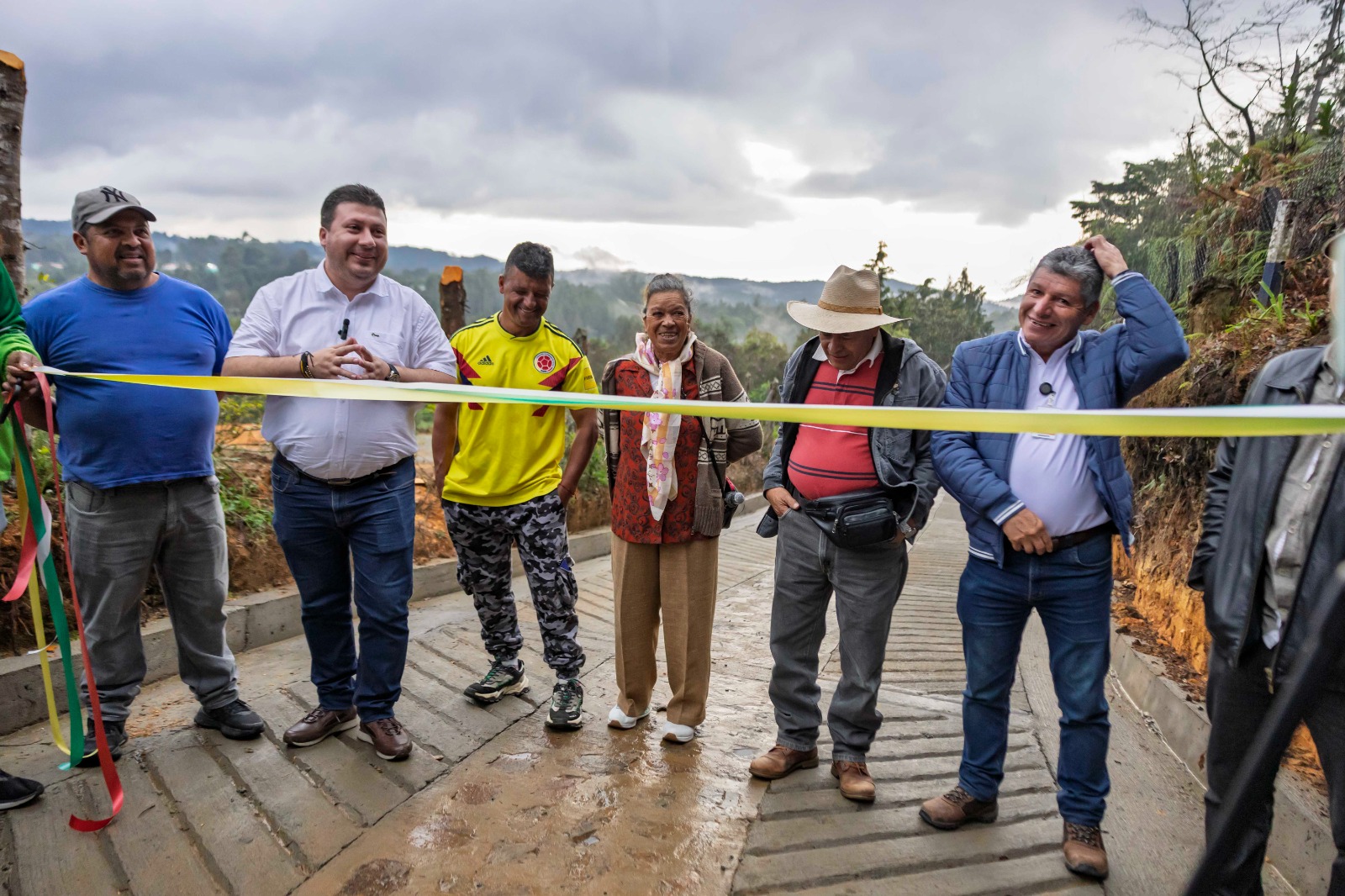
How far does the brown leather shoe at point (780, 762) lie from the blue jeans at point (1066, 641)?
784 mm

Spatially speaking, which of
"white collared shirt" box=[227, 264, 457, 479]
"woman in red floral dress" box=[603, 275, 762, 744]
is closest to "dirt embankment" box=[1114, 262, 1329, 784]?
"woman in red floral dress" box=[603, 275, 762, 744]

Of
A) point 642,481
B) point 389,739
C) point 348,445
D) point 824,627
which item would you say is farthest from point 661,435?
point 389,739

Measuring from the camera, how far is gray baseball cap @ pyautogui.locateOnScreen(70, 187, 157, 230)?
3.13 m

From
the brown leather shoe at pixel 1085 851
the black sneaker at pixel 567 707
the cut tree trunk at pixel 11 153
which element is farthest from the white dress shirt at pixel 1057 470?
the cut tree trunk at pixel 11 153

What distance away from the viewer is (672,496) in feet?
11.7

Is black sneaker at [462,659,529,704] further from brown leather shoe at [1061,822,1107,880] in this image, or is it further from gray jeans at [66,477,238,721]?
brown leather shoe at [1061,822,1107,880]

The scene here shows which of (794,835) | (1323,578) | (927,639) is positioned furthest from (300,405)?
(927,639)

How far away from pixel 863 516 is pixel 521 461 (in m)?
1.53

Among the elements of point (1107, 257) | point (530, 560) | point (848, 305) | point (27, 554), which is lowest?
point (530, 560)

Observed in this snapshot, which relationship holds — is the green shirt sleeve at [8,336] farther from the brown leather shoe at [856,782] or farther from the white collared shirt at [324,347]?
the brown leather shoe at [856,782]

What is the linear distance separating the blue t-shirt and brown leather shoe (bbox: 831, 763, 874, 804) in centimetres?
283

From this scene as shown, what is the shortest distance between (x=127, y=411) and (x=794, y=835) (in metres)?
2.92

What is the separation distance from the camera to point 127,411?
3.17 m

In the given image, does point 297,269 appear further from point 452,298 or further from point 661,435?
point 661,435
